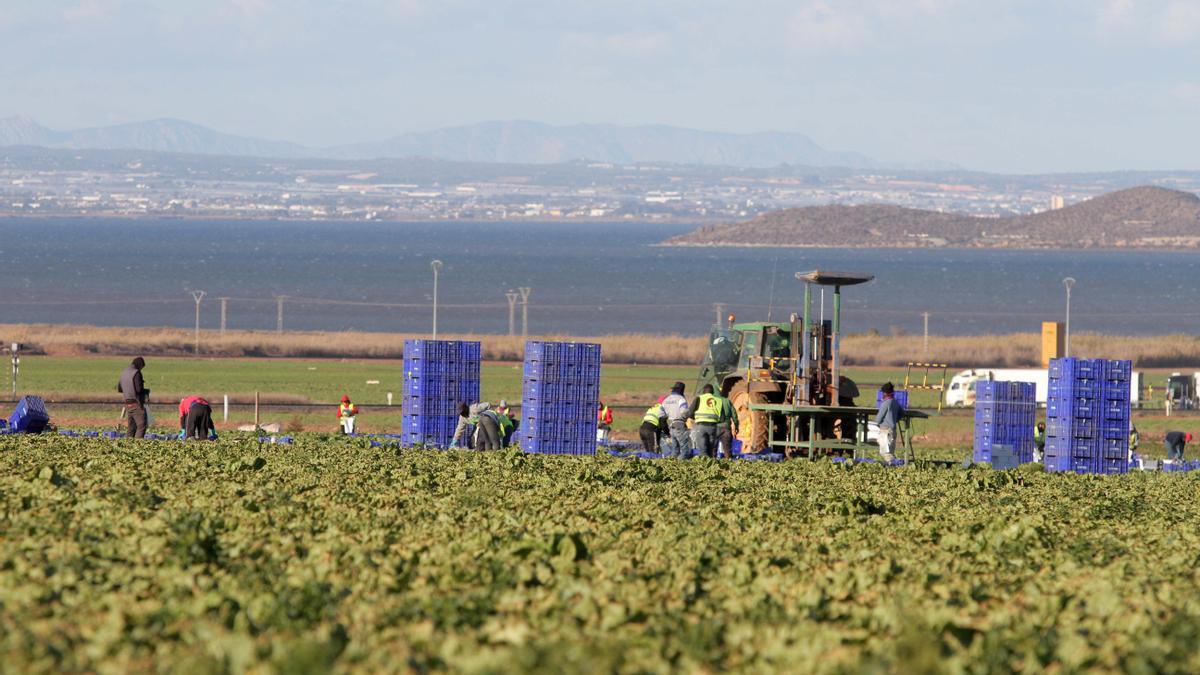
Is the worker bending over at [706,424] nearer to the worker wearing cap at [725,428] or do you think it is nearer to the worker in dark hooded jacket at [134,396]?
the worker wearing cap at [725,428]

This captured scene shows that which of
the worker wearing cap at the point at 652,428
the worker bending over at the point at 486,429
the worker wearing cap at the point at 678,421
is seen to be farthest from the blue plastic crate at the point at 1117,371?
the worker bending over at the point at 486,429

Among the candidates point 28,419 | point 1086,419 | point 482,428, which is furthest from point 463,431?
point 1086,419

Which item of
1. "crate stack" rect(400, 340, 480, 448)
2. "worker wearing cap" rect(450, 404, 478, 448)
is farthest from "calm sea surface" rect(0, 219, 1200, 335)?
"worker wearing cap" rect(450, 404, 478, 448)

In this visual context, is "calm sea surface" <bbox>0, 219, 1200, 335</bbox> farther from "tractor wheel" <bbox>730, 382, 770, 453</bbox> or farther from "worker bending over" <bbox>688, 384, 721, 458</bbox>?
"worker bending over" <bbox>688, 384, 721, 458</bbox>

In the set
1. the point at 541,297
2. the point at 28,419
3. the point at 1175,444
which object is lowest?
the point at 541,297

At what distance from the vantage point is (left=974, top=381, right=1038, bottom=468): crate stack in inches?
1152

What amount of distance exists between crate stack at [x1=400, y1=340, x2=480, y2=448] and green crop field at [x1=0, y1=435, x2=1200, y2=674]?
Result: 761 centimetres

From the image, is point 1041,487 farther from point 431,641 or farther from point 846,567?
point 431,641

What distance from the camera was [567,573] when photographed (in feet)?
40.7

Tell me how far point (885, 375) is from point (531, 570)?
171 feet

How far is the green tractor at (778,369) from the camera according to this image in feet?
89.4

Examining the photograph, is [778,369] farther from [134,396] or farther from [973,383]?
[973,383]

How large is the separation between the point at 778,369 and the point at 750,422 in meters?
1.07

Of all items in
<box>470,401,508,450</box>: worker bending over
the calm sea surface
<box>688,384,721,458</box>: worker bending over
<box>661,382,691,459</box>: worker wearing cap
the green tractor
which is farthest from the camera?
the calm sea surface
